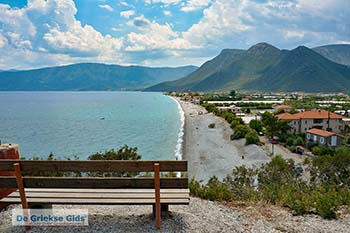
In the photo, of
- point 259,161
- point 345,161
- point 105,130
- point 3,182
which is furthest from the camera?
point 105,130

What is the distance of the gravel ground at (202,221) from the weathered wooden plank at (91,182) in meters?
0.74

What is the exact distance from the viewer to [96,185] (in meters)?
4.29

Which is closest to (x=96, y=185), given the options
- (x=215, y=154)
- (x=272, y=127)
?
(x=215, y=154)

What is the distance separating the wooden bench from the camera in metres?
4.18

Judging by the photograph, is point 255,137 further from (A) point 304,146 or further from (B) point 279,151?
(A) point 304,146

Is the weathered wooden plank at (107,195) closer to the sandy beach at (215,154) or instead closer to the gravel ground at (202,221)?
the gravel ground at (202,221)

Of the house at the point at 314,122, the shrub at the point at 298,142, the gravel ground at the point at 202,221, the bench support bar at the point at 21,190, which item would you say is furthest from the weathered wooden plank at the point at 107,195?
the house at the point at 314,122

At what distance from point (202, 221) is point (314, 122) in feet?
173

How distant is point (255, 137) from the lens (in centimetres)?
4266

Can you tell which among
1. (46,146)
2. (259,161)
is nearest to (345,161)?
(259,161)

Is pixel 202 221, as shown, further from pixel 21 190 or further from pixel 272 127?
pixel 272 127

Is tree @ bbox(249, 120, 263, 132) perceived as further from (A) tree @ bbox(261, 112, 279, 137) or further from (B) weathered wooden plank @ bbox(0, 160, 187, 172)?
(B) weathered wooden plank @ bbox(0, 160, 187, 172)

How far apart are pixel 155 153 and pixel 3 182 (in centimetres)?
3464

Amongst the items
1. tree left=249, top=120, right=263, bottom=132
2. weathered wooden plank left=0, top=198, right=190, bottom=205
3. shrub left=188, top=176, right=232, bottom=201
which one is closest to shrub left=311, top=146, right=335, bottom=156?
tree left=249, top=120, right=263, bottom=132
